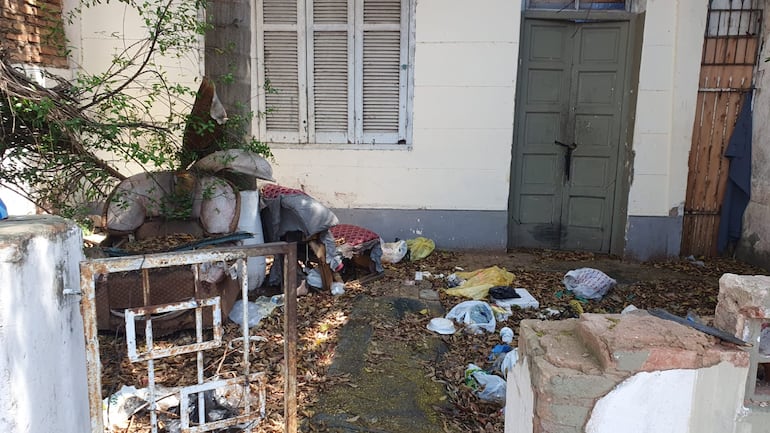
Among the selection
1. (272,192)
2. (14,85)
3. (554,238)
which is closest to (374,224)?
(272,192)

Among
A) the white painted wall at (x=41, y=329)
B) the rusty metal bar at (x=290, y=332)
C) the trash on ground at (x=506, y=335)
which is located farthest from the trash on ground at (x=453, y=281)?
the white painted wall at (x=41, y=329)

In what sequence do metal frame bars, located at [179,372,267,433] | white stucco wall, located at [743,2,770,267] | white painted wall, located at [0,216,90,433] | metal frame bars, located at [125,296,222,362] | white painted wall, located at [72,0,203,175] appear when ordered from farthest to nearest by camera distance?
white painted wall, located at [72,0,203,175]
white stucco wall, located at [743,2,770,267]
metal frame bars, located at [179,372,267,433]
metal frame bars, located at [125,296,222,362]
white painted wall, located at [0,216,90,433]

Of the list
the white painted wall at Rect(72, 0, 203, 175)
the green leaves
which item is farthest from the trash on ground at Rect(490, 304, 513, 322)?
the white painted wall at Rect(72, 0, 203, 175)

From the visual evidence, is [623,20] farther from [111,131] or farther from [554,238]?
[111,131]

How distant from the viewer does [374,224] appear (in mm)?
6758

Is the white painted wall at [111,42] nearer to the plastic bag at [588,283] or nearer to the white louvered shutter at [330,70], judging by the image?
the white louvered shutter at [330,70]

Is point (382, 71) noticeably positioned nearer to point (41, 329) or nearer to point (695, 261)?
point (695, 261)

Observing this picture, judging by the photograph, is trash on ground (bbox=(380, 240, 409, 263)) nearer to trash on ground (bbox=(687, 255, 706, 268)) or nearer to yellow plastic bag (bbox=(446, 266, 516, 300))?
yellow plastic bag (bbox=(446, 266, 516, 300))

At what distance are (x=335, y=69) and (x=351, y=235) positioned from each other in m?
2.23

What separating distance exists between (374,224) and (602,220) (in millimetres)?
2906

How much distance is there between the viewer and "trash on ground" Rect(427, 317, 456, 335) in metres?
4.38

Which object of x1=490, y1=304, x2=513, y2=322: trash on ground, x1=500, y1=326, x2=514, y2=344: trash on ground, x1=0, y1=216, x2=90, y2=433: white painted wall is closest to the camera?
x1=0, y1=216, x2=90, y2=433: white painted wall

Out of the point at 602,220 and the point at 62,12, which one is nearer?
the point at 62,12

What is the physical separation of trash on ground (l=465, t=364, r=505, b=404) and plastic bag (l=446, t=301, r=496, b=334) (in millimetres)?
701
